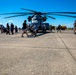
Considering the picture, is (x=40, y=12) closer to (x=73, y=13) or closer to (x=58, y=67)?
(x=73, y=13)

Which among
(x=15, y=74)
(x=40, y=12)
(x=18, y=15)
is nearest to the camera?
(x=15, y=74)

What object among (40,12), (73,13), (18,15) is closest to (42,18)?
(40,12)

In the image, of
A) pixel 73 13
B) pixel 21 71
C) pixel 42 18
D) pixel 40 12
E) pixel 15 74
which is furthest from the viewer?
pixel 42 18

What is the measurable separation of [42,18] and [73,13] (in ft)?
51.8

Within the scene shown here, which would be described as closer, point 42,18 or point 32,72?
point 32,72

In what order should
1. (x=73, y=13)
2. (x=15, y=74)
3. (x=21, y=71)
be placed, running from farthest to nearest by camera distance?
(x=73, y=13) → (x=21, y=71) → (x=15, y=74)

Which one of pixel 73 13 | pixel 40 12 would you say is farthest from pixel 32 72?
pixel 40 12

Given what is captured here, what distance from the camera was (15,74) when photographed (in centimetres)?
380

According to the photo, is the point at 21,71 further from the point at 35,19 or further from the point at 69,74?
the point at 35,19

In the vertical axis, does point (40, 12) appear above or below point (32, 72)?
above

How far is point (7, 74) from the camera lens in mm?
3801

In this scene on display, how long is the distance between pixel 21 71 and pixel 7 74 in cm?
37

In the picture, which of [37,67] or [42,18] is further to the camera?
[42,18]

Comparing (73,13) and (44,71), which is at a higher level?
(73,13)
